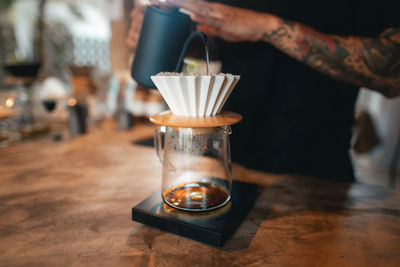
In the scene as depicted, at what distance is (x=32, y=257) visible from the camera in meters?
0.52

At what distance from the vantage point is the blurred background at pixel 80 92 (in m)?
1.58

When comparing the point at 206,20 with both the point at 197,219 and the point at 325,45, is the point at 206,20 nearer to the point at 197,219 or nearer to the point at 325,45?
the point at 325,45

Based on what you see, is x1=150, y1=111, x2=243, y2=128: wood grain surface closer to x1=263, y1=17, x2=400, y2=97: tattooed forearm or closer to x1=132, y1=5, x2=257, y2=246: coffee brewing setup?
x1=132, y1=5, x2=257, y2=246: coffee brewing setup

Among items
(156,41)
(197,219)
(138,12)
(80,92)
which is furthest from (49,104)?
(197,219)

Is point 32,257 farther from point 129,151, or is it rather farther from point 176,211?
point 129,151

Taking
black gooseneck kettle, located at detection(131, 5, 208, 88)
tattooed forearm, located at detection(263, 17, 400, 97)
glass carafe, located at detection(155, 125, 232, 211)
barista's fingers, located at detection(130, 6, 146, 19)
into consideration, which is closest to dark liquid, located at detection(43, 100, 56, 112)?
barista's fingers, located at detection(130, 6, 146, 19)

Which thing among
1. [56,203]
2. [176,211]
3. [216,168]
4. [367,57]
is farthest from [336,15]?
[56,203]

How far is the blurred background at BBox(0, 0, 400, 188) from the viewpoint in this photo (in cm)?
158

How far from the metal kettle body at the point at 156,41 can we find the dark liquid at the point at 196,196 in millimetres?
330

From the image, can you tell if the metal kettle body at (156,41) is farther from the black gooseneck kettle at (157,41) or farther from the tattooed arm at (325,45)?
the tattooed arm at (325,45)

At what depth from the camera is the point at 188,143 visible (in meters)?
0.64

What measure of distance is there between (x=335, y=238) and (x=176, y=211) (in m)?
0.39

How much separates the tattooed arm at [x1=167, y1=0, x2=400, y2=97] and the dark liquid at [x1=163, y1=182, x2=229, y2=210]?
534mm

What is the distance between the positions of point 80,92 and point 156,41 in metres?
1.47
